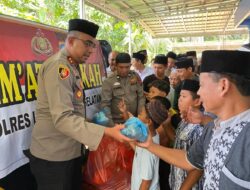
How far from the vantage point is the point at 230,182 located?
1.05 meters

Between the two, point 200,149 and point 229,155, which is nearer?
point 229,155

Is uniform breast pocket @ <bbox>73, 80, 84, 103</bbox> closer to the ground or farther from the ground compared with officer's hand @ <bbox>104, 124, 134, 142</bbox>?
farther from the ground

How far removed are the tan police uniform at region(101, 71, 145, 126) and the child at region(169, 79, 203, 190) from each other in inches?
49.3

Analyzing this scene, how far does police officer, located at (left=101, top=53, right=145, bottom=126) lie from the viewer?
3.32 m

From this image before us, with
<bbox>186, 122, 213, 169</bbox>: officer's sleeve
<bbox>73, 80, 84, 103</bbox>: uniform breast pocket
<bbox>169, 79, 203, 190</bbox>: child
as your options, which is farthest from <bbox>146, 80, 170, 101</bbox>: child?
<bbox>186, 122, 213, 169</bbox>: officer's sleeve

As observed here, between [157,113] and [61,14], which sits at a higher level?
[61,14]

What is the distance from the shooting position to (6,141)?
1.88 meters

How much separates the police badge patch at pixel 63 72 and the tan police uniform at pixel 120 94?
1.46 m

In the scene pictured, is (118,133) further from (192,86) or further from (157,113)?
(192,86)

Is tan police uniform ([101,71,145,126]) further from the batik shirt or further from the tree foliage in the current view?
the tree foliage

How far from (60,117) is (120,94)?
1.76 metres

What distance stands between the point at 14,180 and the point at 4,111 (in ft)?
2.06

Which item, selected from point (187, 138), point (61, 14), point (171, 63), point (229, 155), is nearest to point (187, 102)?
point (187, 138)

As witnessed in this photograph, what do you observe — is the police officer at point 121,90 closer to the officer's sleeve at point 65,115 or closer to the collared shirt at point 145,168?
the collared shirt at point 145,168
